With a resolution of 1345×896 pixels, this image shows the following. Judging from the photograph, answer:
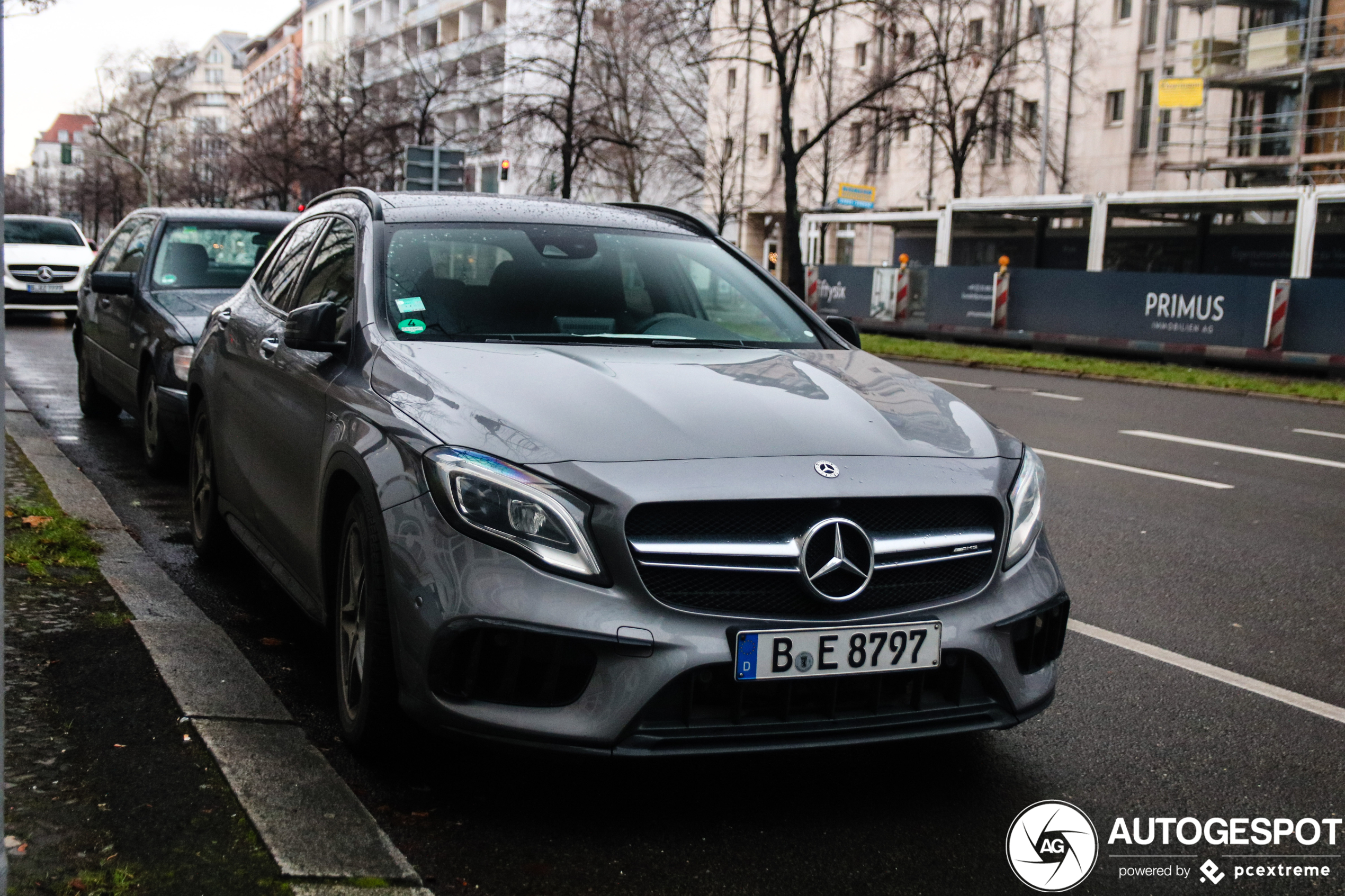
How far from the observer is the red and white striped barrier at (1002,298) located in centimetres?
2664

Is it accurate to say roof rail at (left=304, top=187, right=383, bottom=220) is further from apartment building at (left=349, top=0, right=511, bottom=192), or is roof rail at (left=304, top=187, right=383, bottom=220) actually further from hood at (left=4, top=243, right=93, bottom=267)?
apartment building at (left=349, top=0, right=511, bottom=192)

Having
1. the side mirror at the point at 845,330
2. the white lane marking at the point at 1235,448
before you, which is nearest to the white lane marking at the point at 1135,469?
the white lane marking at the point at 1235,448

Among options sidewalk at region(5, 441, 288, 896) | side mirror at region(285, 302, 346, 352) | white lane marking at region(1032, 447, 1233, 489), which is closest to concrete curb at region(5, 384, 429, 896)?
sidewalk at region(5, 441, 288, 896)

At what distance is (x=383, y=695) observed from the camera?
3.65 m

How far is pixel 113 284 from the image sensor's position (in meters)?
9.02

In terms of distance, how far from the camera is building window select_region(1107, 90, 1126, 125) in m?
45.9

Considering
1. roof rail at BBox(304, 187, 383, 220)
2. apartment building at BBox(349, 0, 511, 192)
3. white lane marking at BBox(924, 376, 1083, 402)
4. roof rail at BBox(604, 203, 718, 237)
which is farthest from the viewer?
apartment building at BBox(349, 0, 511, 192)

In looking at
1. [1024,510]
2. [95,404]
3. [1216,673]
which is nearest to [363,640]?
[1024,510]

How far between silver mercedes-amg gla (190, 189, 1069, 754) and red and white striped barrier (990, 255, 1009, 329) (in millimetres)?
22940

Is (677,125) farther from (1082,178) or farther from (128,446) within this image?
(128,446)

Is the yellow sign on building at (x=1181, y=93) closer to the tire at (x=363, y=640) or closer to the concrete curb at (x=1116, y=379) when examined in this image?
the concrete curb at (x=1116, y=379)

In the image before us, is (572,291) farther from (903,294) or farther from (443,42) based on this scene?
(443,42)

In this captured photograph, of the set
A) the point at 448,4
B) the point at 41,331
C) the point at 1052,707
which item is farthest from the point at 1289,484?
the point at 448,4

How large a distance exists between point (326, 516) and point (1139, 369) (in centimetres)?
1744
